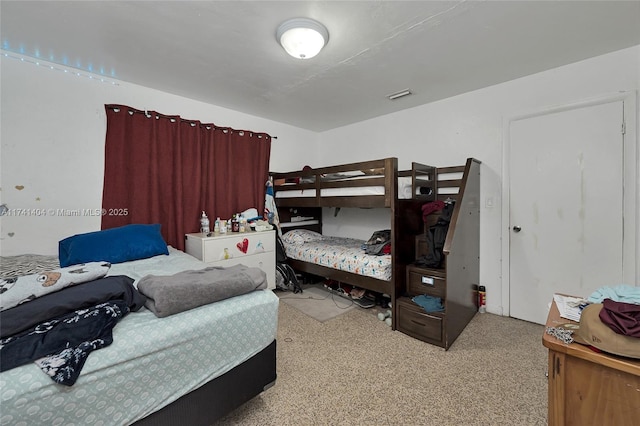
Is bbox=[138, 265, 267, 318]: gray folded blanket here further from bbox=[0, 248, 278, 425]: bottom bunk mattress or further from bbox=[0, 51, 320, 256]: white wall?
bbox=[0, 51, 320, 256]: white wall

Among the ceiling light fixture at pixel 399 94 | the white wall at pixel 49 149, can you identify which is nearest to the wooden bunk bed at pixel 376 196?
the ceiling light fixture at pixel 399 94

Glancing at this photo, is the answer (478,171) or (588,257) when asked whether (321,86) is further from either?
(588,257)

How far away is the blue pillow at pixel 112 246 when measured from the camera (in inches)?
74.9

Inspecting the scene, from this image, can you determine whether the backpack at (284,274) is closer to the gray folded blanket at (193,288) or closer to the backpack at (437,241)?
the backpack at (437,241)

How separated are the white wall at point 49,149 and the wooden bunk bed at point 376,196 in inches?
80.1

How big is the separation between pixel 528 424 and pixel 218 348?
5.54 feet

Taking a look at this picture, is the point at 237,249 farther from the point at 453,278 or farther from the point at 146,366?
the point at 453,278

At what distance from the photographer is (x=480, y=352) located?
80.8 inches

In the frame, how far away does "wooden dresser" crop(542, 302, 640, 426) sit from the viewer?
2.56 ft

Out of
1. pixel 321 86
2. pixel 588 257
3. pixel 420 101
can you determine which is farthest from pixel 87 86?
pixel 588 257

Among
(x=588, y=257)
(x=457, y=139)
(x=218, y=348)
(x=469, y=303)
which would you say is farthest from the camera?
(x=457, y=139)

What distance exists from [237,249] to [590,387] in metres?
2.78

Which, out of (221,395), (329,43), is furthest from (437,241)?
(221,395)

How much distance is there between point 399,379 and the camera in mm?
1739
